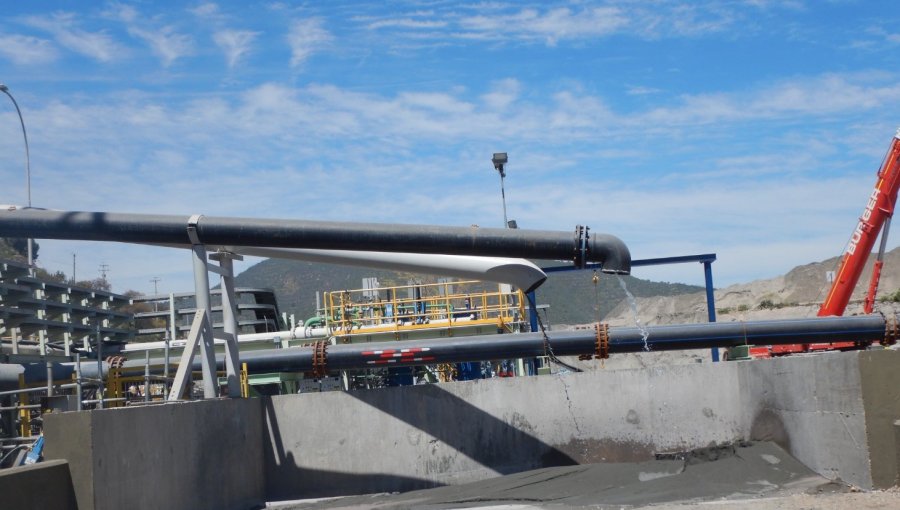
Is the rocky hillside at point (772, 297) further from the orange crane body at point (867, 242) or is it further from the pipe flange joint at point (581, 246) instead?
the pipe flange joint at point (581, 246)

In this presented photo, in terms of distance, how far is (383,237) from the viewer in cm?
1391

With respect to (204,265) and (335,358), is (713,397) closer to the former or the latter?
(335,358)

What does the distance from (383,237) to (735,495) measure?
260 inches

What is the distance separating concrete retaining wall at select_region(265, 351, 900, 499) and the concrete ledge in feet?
21.4

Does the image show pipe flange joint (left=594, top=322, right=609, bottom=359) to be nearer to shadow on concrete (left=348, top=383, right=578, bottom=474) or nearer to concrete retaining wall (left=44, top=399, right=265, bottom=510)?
shadow on concrete (left=348, top=383, right=578, bottom=474)

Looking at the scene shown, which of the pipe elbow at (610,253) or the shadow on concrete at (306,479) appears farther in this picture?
the shadow on concrete at (306,479)

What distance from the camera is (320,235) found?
46.4 ft

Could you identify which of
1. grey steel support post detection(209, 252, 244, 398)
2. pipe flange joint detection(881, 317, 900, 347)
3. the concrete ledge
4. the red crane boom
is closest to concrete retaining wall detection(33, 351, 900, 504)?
grey steel support post detection(209, 252, 244, 398)

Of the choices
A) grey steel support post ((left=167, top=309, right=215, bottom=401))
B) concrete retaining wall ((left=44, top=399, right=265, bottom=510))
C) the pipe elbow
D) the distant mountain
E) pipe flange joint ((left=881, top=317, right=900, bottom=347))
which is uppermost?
the distant mountain

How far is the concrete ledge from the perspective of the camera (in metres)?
9.22

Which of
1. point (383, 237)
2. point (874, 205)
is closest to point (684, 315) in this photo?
point (874, 205)

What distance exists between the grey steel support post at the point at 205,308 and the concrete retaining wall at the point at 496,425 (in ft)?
6.00

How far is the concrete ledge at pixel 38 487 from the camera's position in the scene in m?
9.22

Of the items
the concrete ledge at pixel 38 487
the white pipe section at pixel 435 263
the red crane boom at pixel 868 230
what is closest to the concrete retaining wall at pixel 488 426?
the white pipe section at pixel 435 263
